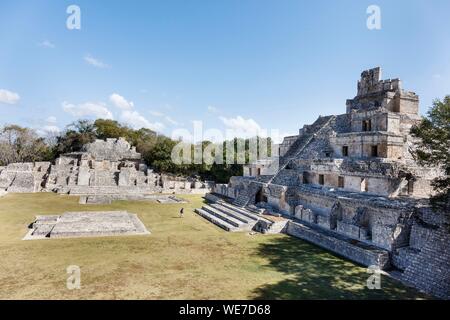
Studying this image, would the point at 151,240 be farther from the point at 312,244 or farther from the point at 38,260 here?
the point at 312,244

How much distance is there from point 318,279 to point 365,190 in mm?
7877

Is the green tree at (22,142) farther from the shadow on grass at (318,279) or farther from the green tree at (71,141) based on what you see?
the shadow on grass at (318,279)

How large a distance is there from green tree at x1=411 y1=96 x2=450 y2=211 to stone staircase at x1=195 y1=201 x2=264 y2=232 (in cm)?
885

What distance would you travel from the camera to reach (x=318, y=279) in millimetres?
10328

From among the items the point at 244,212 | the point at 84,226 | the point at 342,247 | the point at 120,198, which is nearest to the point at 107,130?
the point at 120,198

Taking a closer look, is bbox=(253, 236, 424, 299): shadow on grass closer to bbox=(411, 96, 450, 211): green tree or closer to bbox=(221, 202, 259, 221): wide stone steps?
bbox=(411, 96, 450, 211): green tree

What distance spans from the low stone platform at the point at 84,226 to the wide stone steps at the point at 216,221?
3978 millimetres

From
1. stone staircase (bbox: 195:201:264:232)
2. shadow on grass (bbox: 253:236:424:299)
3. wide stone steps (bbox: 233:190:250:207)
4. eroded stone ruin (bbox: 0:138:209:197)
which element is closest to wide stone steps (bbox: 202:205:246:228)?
stone staircase (bbox: 195:201:264:232)

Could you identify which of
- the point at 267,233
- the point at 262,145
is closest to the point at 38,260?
the point at 267,233

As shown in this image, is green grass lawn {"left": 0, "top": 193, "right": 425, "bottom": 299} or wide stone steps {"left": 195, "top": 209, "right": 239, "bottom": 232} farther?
wide stone steps {"left": 195, "top": 209, "right": 239, "bottom": 232}

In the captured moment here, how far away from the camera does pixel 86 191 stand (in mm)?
29234

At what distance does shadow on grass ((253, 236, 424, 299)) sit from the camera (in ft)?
30.2

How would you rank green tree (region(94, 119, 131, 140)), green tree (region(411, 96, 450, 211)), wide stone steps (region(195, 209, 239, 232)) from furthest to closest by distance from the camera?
green tree (region(94, 119, 131, 140)) < wide stone steps (region(195, 209, 239, 232)) < green tree (region(411, 96, 450, 211))
